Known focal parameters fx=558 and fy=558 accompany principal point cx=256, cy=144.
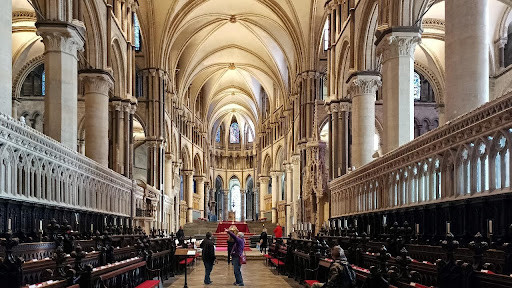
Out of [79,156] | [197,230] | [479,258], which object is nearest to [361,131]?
[79,156]

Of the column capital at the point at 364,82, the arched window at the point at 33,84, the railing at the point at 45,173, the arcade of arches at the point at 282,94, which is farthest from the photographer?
the arched window at the point at 33,84

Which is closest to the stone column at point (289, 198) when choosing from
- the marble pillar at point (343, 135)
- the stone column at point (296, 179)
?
the stone column at point (296, 179)

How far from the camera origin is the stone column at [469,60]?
11.5m

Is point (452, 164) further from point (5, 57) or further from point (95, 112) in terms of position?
point (95, 112)

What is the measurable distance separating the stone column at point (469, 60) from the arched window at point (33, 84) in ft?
89.6

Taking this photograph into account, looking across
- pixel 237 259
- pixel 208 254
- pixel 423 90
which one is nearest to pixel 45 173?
pixel 208 254

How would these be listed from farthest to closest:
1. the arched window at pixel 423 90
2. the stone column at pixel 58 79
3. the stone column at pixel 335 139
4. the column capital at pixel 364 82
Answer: the arched window at pixel 423 90, the stone column at pixel 335 139, the column capital at pixel 364 82, the stone column at pixel 58 79

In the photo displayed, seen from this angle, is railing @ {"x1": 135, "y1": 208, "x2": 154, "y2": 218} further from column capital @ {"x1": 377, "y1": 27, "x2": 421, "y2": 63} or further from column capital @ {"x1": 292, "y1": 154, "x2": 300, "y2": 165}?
column capital @ {"x1": 377, "y1": 27, "x2": 421, "y2": 63}

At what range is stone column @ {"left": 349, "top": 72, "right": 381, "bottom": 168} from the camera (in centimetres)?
2158

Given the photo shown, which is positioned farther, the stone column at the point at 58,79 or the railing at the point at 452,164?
the stone column at the point at 58,79

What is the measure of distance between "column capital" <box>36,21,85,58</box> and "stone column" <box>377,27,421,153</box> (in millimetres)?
9128

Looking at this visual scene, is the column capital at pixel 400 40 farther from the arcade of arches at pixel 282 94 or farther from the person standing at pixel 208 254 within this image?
the person standing at pixel 208 254

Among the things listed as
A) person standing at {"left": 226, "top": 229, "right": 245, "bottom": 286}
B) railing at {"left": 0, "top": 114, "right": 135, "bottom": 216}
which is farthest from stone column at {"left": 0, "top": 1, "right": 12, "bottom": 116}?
person standing at {"left": 226, "top": 229, "right": 245, "bottom": 286}

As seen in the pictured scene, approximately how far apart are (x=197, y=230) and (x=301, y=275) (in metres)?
33.2
